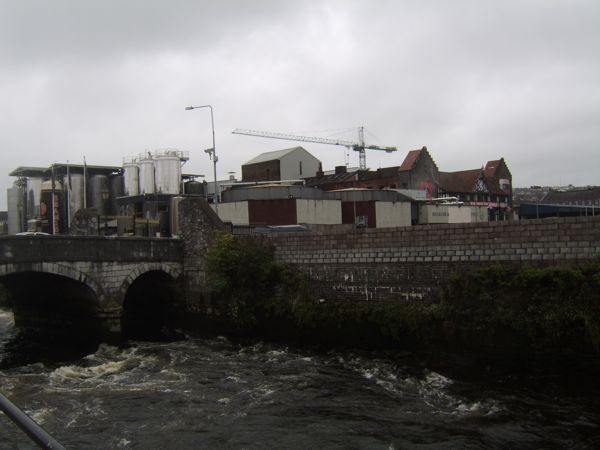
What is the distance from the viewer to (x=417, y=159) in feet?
217

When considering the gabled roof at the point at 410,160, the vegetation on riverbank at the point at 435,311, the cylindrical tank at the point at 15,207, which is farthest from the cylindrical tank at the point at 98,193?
the gabled roof at the point at 410,160

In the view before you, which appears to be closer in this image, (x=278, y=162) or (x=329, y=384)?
(x=329, y=384)

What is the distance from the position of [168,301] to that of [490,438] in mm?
20326

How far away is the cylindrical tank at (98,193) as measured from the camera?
47.8 m

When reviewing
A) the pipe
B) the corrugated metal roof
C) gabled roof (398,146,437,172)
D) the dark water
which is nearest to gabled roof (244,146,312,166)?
the corrugated metal roof

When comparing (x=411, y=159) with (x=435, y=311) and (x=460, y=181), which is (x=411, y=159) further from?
(x=435, y=311)

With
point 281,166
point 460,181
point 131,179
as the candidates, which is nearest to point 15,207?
point 131,179

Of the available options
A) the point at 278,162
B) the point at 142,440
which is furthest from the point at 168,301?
the point at 278,162

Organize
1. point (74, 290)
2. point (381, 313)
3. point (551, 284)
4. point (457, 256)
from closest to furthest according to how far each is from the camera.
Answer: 1. point (551, 284)
2. point (457, 256)
3. point (381, 313)
4. point (74, 290)

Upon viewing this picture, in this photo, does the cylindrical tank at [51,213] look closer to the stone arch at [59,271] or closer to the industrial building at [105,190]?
the industrial building at [105,190]

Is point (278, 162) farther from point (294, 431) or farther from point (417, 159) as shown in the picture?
point (294, 431)

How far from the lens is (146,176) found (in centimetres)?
4547

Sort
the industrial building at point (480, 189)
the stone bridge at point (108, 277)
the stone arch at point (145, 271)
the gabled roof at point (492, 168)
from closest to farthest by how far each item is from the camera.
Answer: the stone bridge at point (108, 277) → the stone arch at point (145, 271) → the industrial building at point (480, 189) → the gabled roof at point (492, 168)

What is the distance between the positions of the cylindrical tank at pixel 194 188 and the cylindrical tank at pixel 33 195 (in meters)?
14.8
